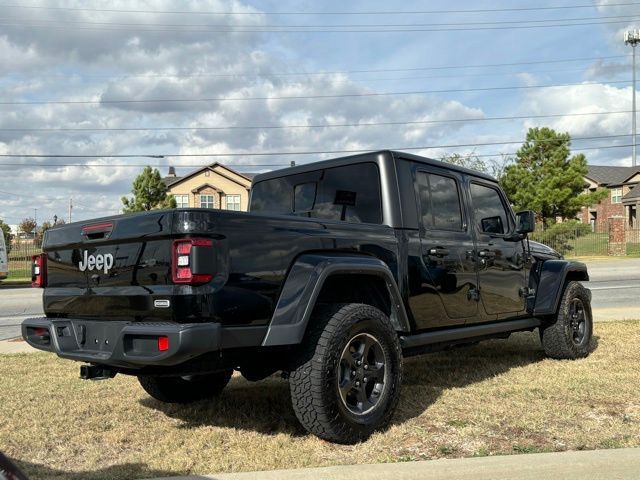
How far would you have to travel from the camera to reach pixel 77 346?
3.91 metres

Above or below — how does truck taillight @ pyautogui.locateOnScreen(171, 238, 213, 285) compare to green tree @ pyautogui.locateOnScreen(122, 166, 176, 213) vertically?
below

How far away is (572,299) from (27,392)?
5.50 m

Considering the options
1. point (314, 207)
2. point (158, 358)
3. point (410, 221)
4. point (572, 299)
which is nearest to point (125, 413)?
point (158, 358)

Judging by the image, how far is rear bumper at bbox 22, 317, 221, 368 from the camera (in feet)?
10.7

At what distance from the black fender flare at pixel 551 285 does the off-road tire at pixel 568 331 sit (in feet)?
0.33

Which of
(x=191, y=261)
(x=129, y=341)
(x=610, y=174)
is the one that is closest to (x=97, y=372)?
(x=129, y=341)

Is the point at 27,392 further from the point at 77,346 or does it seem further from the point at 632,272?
the point at 632,272

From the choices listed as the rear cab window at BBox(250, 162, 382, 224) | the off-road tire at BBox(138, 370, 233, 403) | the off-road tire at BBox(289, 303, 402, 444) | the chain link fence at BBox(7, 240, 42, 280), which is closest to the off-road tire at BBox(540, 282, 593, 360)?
the rear cab window at BBox(250, 162, 382, 224)

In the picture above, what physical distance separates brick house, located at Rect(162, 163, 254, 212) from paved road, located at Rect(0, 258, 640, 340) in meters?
39.7

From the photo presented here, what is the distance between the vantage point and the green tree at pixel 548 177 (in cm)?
3869

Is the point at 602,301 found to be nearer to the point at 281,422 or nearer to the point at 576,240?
the point at 281,422

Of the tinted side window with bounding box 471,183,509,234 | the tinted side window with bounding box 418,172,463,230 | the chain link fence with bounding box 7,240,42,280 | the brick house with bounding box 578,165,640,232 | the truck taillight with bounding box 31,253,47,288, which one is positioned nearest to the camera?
the truck taillight with bounding box 31,253,47,288

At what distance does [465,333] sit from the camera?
5117 mm

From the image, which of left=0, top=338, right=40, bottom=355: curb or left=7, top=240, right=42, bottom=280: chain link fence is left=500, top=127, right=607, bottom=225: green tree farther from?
left=0, top=338, right=40, bottom=355: curb
